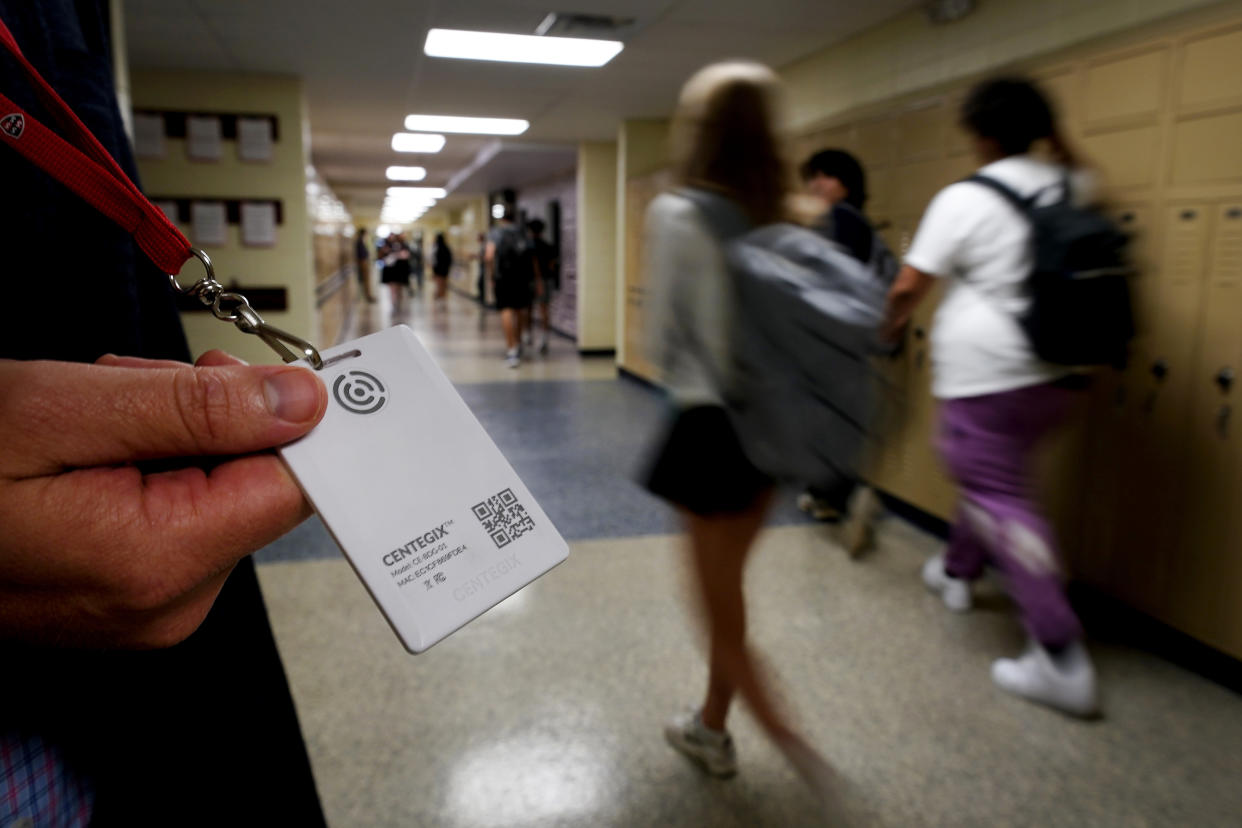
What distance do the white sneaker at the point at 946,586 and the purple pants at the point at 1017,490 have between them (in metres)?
0.50

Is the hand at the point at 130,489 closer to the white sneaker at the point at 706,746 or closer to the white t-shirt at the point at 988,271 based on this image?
the white sneaker at the point at 706,746

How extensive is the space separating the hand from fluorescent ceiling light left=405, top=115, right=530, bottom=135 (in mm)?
7374

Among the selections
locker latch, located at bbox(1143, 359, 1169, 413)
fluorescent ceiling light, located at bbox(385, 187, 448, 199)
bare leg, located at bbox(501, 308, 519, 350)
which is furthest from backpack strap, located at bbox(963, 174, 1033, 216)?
fluorescent ceiling light, located at bbox(385, 187, 448, 199)

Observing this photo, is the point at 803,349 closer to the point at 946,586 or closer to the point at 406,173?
the point at 946,586

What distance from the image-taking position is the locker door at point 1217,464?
2301mm

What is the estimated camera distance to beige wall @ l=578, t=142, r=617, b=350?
874 cm

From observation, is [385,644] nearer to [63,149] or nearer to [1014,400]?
[1014,400]

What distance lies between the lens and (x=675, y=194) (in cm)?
170

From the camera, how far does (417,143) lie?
→ 29.7 feet

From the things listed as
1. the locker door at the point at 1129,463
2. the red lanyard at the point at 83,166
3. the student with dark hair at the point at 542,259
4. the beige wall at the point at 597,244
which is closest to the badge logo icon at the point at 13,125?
the red lanyard at the point at 83,166

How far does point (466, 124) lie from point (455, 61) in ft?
8.54

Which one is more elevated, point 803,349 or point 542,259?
point 542,259

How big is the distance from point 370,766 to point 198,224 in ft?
14.8

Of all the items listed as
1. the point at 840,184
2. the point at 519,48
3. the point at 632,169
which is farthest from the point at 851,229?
the point at 632,169
